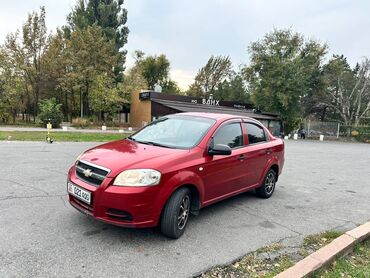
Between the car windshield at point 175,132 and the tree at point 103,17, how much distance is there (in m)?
35.4

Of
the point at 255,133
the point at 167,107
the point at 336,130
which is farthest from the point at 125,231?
the point at 336,130

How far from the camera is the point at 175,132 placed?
4.75m

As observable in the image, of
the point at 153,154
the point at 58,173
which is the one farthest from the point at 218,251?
the point at 58,173

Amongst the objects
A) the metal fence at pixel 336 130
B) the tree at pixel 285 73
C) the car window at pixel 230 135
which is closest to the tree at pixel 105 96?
the tree at pixel 285 73

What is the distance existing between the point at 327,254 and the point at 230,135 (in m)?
2.30

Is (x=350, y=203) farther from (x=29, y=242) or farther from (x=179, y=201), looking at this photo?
(x=29, y=242)

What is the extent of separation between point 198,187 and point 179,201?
47 cm

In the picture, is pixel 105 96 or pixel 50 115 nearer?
pixel 50 115

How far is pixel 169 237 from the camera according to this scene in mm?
3781

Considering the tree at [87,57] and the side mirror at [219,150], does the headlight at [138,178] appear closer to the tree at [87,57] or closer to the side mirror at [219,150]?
the side mirror at [219,150]

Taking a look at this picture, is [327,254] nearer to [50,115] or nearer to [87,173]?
[87,173]

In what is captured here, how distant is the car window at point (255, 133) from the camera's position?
5529 millimetres

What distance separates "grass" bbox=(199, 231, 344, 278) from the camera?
10.4ft

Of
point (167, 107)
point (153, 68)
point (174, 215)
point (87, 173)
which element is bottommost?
point (174, 215)
